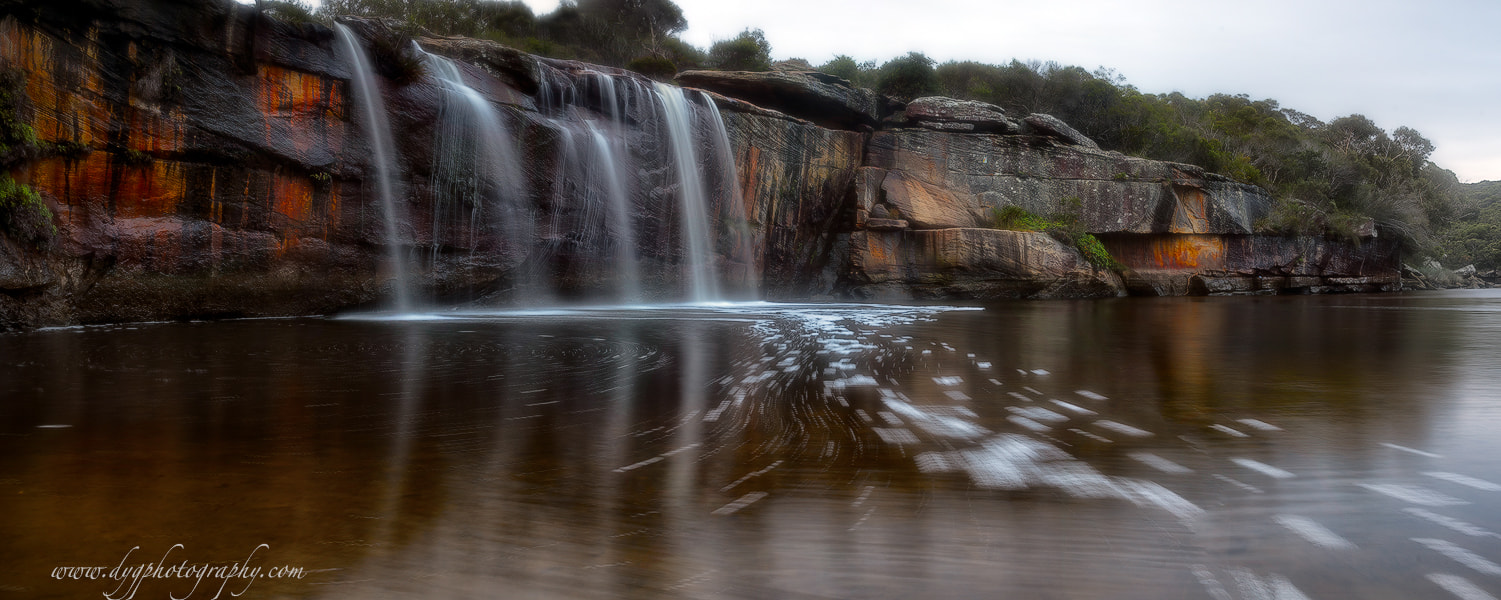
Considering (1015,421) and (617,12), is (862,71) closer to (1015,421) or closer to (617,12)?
(617,12)

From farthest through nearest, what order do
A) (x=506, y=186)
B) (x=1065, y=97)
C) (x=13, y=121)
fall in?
(x=1065, y=97), (x=506, y=186), (x=13, y=121)

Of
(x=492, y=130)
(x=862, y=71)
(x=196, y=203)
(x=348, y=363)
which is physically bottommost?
(x=348, y=363)

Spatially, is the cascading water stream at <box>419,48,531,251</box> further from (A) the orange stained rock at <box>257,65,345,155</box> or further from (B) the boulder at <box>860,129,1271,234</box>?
(B) the boulder at <box>860,129,1271,234</box>

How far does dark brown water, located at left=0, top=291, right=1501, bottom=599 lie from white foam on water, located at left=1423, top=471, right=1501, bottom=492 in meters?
0.01

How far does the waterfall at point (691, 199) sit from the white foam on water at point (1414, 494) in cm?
1596

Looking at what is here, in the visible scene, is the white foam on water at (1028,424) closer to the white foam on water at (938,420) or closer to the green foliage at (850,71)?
the white foam on water at (938,420)

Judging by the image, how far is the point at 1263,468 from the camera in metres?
2.21

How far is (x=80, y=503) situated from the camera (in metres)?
1.84

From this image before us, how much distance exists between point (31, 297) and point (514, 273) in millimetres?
7127

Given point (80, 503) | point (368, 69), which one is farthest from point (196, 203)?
point (80, 503)

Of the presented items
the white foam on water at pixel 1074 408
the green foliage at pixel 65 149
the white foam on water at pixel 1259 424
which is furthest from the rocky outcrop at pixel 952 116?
the white foam on water at pixel 1259 424

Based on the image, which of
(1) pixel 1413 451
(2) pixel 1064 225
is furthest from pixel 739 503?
(2) pixel 1064 225

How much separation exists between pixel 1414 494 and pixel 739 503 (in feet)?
5.98

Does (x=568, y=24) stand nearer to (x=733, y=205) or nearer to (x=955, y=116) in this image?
(x=733, y=205)
